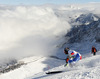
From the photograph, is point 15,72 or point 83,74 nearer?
point 83,74

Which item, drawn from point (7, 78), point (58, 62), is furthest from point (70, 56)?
point (58, 62)

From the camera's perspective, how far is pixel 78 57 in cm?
1692

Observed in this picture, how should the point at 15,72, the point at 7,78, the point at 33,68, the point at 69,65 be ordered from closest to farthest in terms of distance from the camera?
the point at 69,65, the point at 7,78, the point at 15,72, the point at 33,68

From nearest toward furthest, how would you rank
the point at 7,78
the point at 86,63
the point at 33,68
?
the point at 86,63, the point at 7,78, the point at 33,68

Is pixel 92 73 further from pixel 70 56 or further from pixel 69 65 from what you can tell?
pixel 69 65

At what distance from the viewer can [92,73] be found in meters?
14.3

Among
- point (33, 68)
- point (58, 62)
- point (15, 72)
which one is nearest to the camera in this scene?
point (15, 72)

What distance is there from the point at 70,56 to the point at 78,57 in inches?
34.4

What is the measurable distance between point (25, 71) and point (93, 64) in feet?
405

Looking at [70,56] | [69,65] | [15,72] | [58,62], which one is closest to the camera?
[70,56]

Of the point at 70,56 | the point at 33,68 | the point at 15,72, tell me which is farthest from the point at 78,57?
the point at 33,68

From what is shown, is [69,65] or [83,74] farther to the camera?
[69,65]

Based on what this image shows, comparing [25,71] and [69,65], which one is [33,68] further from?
[69,65]

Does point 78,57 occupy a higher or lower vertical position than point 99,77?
higher
